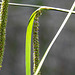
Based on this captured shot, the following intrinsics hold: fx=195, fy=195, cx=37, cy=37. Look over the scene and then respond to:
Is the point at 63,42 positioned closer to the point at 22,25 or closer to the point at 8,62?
the point at 22,25

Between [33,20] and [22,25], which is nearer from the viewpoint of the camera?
[33,20]

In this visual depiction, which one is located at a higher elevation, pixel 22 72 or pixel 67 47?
pixel 67 47

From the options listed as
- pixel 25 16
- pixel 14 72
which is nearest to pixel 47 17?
pixel 25 16

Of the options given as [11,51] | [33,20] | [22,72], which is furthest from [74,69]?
[33,20]

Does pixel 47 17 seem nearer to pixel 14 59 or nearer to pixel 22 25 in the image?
pixel 22 25

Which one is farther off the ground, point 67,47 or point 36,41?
point 36,41

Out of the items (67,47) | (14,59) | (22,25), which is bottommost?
(14,59)
